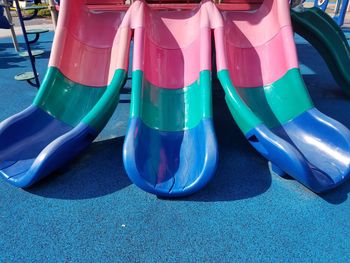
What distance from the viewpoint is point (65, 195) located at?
2.17 metres

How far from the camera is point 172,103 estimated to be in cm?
264

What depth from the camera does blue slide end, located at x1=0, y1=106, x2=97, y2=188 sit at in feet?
6.88

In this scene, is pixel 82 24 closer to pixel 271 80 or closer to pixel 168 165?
pixel 168 165

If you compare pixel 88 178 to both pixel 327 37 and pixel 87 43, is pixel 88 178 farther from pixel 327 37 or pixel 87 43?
pixel 327 37

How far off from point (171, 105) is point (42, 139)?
122cm

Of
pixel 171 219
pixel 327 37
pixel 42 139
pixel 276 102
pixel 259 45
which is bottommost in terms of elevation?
pixel 171 219

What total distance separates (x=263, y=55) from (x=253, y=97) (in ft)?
1.66

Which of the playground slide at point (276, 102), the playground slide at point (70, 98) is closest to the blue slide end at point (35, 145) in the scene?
the playground slide at point (70, 98)

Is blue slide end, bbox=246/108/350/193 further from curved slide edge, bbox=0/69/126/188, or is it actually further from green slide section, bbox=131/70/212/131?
curved slide edge, bbox=0/69/126/188

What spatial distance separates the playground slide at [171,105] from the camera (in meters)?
2.05

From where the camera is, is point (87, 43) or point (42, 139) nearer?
point (42, 139)

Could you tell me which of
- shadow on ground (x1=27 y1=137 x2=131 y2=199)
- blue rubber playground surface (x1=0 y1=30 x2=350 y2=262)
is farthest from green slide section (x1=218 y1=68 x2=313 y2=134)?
shadow on ground (x1=27 y1=137 x2=131 y2=199)

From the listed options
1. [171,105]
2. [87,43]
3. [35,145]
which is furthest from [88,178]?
[87,43]

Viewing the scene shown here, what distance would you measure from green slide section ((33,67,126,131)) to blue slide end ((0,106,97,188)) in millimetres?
89
